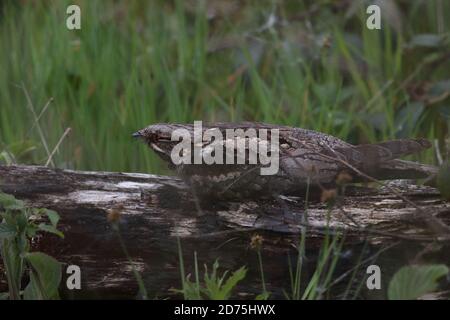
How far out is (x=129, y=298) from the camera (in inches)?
93.0

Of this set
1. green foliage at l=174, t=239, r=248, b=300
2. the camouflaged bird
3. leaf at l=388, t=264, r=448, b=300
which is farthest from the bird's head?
leaf at l=388, t=264, r=448, b=300

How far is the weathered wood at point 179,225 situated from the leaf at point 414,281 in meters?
0.22

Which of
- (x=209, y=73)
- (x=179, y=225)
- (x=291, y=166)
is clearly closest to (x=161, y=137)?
(x=179, y=225)

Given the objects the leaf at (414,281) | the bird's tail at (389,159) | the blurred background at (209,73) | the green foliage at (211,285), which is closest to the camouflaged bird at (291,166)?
the bird's tail at (389,159)

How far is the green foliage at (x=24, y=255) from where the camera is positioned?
218 cm

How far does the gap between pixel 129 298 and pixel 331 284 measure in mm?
581

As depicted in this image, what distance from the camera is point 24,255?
2.18 meters

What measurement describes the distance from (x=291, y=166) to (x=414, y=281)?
53 centimetres

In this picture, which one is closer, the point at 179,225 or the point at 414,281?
the point at 414,281

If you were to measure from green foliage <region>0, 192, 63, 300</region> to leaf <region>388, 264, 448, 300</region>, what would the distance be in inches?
33.8

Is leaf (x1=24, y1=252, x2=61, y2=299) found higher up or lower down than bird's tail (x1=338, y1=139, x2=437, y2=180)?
lower down

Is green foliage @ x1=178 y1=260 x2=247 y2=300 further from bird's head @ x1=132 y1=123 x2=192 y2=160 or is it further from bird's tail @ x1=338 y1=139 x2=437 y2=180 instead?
bird's tail @ x1=338 y1=139 x2=437 y2=180

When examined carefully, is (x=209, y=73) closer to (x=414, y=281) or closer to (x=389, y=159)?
(x=389, y=159)

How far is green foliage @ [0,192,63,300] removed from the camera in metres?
2.18
